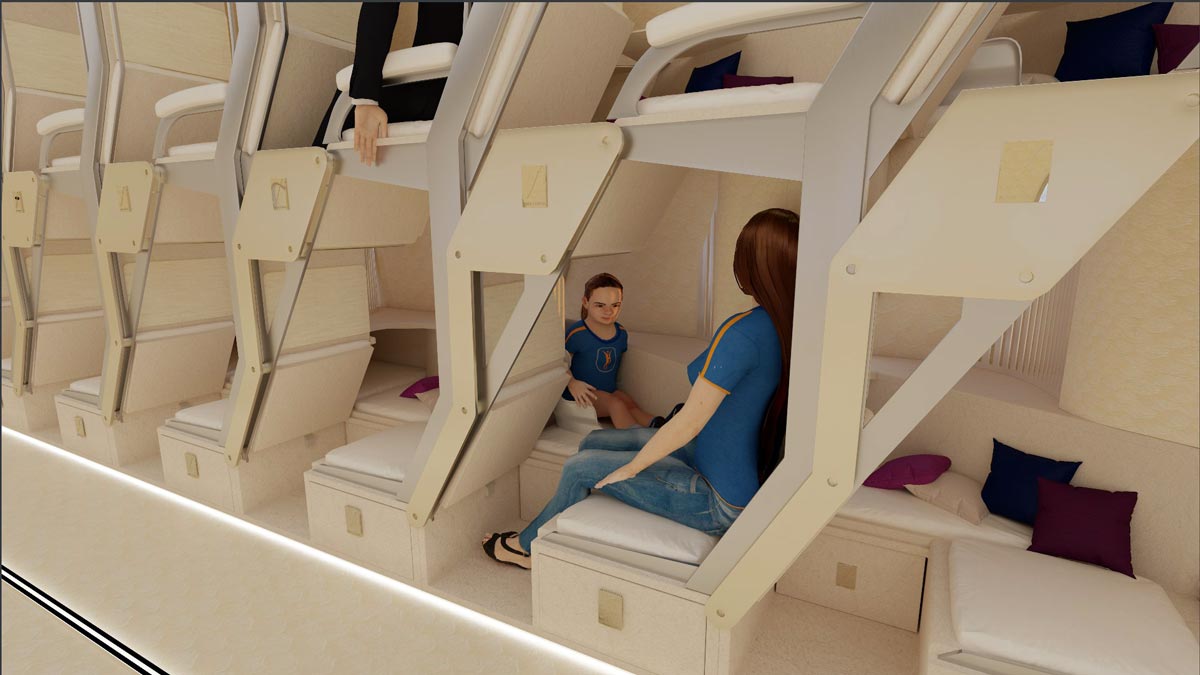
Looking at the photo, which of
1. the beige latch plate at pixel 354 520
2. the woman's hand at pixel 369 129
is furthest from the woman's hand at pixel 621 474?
the woman's hand at pixel 369 129

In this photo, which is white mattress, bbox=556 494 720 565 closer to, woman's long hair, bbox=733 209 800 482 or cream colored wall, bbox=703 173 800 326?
woman's long hair, bbox=733 209 800 482

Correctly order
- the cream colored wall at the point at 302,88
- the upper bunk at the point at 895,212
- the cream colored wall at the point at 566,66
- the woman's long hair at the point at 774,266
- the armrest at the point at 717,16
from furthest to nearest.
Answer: the cream colored wall at the point at 302,88
the cream colored wall at the point at 566,66
the woman's long hair at the point at 774,266
the armrest at the point at 717,16
the upper bunk at the point at 895,212

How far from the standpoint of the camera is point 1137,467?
1662mm

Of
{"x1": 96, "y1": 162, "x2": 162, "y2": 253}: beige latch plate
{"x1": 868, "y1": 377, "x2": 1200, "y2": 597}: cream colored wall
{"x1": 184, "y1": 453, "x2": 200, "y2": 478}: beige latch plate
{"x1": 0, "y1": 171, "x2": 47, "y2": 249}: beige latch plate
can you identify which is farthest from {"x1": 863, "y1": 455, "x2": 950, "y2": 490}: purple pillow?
{"x1": 0, "y1": 171, "x2": 47, "y2": 249}: beige latch plate

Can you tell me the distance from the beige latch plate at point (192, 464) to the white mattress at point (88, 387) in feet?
3.09

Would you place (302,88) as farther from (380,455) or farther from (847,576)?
(847,576)

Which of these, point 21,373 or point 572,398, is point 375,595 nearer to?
point 572,398

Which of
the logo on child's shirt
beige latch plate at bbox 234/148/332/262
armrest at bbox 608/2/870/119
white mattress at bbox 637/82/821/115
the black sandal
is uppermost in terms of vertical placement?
armrest at bbox 608/2/870/119

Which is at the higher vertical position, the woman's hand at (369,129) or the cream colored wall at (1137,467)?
the woman's hand at (369,129)

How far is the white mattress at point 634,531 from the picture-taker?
1651mm

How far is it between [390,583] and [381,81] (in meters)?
1.74

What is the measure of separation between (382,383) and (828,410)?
2.68m

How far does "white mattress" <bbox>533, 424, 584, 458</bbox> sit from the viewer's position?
241cm

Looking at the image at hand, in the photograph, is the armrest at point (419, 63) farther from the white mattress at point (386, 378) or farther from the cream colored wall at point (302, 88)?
the white mattress at point (386, 378)
